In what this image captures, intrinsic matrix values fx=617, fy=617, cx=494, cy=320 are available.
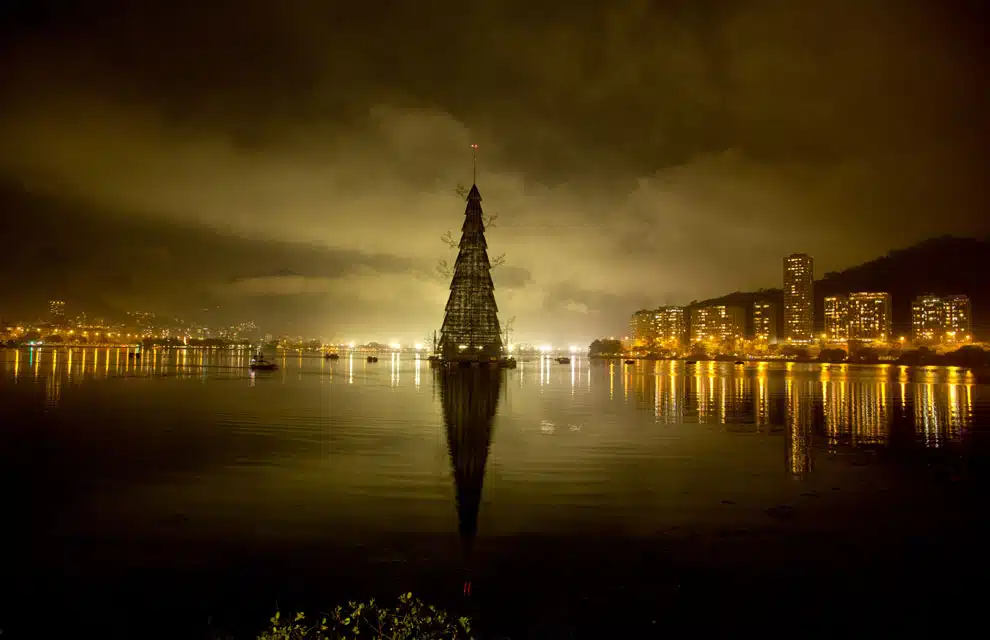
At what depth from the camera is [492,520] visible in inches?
521

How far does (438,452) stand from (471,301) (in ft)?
237

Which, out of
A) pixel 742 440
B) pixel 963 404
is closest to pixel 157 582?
pixel 742 440

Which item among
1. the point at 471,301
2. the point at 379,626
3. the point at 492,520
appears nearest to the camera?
the point at 379,626

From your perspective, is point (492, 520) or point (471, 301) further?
point (471, 301)

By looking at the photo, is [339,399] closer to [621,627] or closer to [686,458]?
[686,458]

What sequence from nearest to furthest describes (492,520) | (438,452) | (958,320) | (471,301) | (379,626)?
1. (379,626)
2. (492,520)
3. (438,452)
4. (471,301)
5. (958,320)

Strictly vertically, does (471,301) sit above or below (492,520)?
above

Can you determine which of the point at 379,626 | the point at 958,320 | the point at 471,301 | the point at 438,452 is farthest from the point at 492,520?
the point at 958,320

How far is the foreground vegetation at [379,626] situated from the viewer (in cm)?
Result: 661

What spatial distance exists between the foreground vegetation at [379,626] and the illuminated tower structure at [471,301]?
3325 inches

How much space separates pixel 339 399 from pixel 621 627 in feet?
118

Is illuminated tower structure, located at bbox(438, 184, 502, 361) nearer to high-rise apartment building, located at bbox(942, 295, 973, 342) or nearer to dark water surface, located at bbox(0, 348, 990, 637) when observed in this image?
dark water surface, located at bbox(0, 348, 990, 637)

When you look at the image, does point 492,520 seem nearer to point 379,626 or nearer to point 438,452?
point 379,626

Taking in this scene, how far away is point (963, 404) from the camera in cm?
4309
